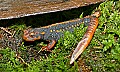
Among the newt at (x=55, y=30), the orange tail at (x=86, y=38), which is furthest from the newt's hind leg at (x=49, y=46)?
the orange tail at (x=86, y=38)

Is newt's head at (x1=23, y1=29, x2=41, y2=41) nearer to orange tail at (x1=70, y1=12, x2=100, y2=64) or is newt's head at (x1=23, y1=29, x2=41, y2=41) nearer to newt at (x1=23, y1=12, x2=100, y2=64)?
newt at (x1=23, y1=12, x2=100, y2=64)

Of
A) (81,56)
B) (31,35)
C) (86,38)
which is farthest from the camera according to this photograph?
(31,35)

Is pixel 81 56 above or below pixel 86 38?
below

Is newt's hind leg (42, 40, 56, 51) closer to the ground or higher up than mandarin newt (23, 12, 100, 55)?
closer to the ground

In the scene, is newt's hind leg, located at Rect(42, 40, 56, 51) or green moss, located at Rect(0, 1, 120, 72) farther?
newt's hind leg, located at Rect(42, 40, 56, 51)

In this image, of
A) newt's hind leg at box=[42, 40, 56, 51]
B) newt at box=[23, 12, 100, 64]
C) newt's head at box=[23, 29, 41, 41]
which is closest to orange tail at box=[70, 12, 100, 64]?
newt at box=[23, 12, 100, 64]

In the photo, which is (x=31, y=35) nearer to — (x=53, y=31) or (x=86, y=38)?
(x=53, y=31)

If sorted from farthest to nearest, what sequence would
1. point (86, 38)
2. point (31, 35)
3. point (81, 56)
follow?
point (31, 35), point (86, 38), point (81, 56)

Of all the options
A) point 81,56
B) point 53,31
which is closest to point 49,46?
point 53,31
